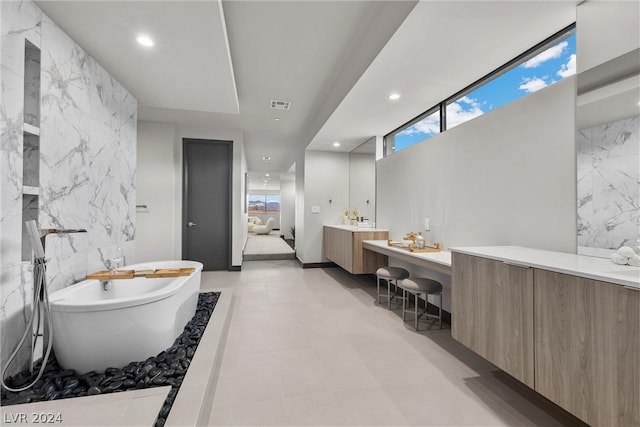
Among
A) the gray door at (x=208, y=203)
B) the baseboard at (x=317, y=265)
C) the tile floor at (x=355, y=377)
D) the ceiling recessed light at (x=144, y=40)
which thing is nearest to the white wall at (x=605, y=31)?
the tile floor at (x=355, y=377)

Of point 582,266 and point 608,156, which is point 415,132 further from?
point 582,266

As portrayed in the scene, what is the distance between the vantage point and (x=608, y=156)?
5.39 ft

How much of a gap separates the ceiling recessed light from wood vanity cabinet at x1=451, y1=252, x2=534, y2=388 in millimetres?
2980

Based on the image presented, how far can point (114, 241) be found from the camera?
9.49 ft

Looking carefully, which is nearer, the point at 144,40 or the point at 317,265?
the point at 144,40

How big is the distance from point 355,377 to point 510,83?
278 centimetres

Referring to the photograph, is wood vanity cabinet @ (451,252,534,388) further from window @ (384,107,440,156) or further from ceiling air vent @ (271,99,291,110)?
ceiling air vent @ (271,99,291,110)

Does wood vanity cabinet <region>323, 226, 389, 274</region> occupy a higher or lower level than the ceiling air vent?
lower

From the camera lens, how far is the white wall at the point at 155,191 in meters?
4.77

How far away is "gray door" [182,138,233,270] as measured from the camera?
5.27m

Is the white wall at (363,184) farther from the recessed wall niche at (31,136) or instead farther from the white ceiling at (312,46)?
the recessed wall niche at (31,136)

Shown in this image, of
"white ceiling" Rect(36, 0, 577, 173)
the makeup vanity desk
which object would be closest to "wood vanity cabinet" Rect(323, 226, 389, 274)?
the makeup vanity desk

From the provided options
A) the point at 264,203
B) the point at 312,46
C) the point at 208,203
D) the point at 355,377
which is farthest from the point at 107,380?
the point at 264,203

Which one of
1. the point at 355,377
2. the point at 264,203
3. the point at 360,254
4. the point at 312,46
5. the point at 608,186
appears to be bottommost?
the point at 355,377
